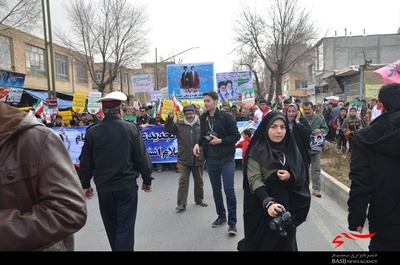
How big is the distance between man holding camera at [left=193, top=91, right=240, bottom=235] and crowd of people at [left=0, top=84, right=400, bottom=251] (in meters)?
0.02

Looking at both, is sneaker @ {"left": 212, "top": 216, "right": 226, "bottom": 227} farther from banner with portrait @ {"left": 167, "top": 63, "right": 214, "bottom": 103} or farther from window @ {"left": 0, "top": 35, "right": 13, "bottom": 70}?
window @ {"left": 0, "top": 35, "right": 13, "bottom": 70}

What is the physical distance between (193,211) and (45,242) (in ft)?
15.5

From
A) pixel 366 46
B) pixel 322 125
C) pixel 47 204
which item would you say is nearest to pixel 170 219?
pixel 322 125

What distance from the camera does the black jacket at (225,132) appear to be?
4875mm

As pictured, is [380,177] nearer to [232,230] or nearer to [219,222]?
[232,230]

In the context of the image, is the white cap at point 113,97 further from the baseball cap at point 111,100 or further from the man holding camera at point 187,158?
the man holding camera at point 187,158

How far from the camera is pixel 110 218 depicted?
12.1ft

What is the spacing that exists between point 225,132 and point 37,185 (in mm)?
3799

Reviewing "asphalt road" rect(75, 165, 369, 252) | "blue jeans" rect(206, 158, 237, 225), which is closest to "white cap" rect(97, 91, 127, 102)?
"blue jeans" rect(206, 158, 237, 225)

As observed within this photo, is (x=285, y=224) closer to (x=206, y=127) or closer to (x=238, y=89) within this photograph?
(x=206, y=127)

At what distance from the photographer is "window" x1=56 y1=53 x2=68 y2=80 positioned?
33125 millimetres

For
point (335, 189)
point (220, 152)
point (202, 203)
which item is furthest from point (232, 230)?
point (335, 189)

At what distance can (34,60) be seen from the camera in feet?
94.7

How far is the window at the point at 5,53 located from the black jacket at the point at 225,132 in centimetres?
2313
